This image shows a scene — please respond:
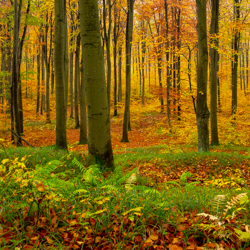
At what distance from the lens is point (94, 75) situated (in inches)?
170

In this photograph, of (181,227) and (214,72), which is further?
(214,72)

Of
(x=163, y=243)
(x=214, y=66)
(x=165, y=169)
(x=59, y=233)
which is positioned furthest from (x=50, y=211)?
(x=214, y=66)

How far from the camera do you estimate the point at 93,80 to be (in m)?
4.31

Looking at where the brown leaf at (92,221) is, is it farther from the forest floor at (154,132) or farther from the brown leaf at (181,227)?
the forest floor at (154,132)

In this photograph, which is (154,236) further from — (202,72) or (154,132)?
(154,132)

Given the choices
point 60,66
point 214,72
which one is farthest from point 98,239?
point 214,72

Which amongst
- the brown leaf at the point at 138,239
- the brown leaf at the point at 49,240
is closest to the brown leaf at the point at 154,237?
the brown leaf at the point at 138,239

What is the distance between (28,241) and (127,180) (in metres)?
2.08

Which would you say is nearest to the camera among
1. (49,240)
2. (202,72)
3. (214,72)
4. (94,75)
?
(49,240)

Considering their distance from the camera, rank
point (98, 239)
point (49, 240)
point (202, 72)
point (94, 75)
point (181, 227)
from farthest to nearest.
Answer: point (202, 72), point (94, 75), point (181, 227), point (98, 239), point (49, 240)

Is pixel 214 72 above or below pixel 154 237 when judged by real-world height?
above

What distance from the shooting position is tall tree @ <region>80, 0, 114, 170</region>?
422 cm

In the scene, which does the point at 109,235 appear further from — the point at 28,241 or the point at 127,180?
the point at 127,180

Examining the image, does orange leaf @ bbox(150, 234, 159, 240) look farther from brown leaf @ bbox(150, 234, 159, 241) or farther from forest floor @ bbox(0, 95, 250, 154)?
forest floor @ bbox(0, 95, 250, 154)
